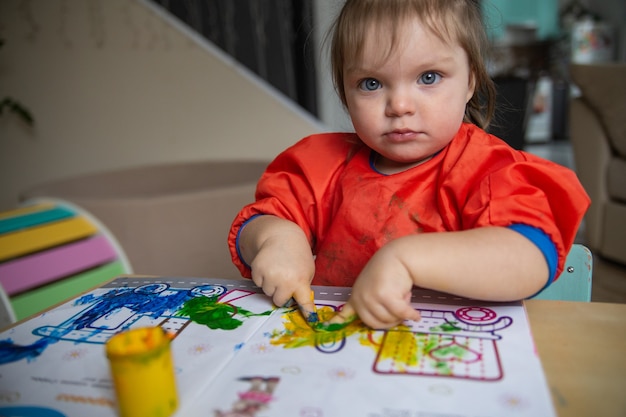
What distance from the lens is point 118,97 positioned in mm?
2545

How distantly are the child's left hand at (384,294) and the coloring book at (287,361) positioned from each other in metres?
0.01

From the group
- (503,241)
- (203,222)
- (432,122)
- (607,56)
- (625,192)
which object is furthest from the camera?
(607,56)

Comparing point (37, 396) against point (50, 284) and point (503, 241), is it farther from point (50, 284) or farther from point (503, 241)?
point (50, 284)

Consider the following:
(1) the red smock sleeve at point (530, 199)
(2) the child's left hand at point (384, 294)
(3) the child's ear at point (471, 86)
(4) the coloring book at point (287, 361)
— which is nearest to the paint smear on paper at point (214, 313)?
(4) the coloring book at point (287, 361)

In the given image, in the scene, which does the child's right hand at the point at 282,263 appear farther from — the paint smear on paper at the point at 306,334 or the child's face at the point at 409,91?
the child's face at the point at 409,91

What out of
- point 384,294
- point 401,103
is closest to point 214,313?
point 384,294

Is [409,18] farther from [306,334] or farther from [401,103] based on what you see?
[306,334]

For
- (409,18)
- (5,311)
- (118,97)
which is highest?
(409,18)

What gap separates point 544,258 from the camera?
56 cm

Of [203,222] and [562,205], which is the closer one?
[562,205]

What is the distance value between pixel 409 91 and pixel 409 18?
3.4 inches

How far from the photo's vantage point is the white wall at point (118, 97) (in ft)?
8.07

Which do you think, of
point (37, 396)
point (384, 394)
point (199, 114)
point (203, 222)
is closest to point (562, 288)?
point (384, 394)

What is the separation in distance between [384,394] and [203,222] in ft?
4.33
